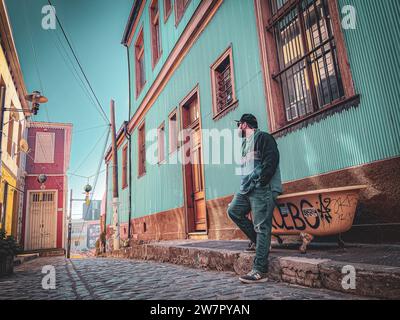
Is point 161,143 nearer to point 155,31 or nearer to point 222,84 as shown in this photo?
point 222,84

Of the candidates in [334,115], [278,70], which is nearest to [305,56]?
[278,70]

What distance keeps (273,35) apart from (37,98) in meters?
7.29

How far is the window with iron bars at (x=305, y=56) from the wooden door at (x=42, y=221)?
17.5 meters

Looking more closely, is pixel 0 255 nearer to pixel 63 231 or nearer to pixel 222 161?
pixel 222 161

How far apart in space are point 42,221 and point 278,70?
17651 mm

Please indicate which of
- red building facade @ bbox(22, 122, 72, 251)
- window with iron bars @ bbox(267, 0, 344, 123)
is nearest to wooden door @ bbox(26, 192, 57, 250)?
red building facade @ bbox(22, 122, 72, 251)

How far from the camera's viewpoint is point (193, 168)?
27.2 ft

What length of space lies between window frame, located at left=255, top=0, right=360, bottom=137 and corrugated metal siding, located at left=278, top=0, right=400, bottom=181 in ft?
0.33

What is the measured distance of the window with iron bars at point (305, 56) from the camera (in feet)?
13.4

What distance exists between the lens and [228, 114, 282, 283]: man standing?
9.87 feet

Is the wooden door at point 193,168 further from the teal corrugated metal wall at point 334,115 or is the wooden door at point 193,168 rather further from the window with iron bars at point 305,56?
the window with iron bars at point 305,56

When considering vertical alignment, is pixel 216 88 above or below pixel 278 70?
above
